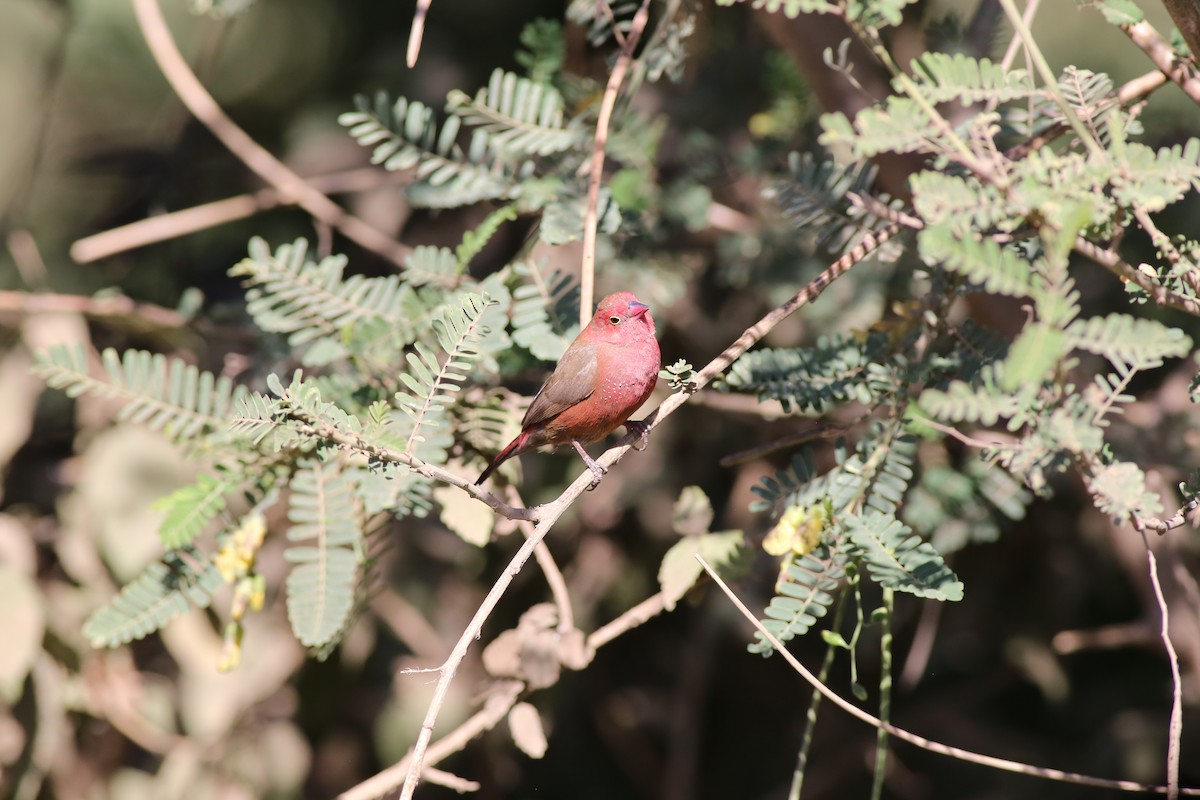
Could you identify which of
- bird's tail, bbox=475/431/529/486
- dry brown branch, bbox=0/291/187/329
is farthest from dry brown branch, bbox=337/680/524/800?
dry brown branch, bbox=0/291/187/329

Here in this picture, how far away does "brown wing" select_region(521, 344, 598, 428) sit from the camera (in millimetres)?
2562

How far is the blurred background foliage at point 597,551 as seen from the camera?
3.38 meters

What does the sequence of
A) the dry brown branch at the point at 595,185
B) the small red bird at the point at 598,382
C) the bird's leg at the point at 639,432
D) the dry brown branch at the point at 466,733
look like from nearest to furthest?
the dry brown branch at the point at 595,185 → the dry brown branch at the point at 466,733 → the small red bird at the point at 598,382 → the bird's leg at the point at 639,432

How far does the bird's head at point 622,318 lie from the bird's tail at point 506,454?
0.33m

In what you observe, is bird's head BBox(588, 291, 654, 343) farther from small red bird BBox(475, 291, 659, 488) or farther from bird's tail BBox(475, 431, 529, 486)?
bird's tail BBox(475, 431, 529, 486)

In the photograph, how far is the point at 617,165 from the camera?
3607 mm

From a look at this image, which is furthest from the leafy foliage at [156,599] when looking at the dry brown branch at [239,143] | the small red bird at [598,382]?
the dry brown branch at [239,143]

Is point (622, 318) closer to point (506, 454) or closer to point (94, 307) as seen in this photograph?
point (506, 454)

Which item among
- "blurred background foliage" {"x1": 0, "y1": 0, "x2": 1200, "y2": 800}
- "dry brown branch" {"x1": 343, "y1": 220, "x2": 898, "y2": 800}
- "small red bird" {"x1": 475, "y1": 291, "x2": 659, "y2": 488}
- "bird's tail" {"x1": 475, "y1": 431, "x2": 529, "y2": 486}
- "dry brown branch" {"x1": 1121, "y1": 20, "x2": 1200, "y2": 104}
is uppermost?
"dry brown branch" {"x1": 1121, "y1": 20, "x2": 1200, "y2": 104}

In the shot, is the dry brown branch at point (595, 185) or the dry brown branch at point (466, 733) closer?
the dry brown branch at point (595, 185)

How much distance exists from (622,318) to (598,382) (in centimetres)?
22

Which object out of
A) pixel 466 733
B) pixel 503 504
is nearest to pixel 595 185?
pixel 503 504

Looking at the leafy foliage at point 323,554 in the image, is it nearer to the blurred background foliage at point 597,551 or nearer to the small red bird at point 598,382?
the small red bird at point 598,382

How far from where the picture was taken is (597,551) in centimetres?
408
